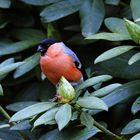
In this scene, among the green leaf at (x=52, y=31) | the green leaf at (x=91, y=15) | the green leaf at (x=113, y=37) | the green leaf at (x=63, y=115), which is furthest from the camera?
the green leaf at (x=52, y=31)

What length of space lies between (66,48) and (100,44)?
0.52 ft

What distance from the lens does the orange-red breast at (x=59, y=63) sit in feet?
7.30

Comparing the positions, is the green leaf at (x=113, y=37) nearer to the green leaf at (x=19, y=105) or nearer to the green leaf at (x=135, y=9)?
the green leaf at (x=135, y=9)

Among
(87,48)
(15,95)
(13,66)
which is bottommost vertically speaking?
(15,95)

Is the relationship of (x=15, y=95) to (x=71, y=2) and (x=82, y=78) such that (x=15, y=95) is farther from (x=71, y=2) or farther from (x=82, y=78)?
(x=71, y=2)

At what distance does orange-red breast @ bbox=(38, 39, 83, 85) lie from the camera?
2225mm

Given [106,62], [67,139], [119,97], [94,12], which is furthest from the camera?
[94,12]

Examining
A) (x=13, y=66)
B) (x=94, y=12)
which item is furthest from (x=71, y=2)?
(x=13, y=66)

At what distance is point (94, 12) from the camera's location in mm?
2193

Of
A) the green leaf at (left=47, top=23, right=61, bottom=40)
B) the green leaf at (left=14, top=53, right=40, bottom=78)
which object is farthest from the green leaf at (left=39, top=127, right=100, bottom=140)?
the green leaf at (left=47, top=23, right=61, bottom=40)

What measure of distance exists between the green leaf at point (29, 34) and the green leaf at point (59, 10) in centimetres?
15

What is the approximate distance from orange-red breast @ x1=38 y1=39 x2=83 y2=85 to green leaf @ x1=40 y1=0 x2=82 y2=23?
0.12 m

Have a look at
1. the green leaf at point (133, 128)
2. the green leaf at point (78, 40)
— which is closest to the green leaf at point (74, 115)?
the green leaf at point (133, 128)

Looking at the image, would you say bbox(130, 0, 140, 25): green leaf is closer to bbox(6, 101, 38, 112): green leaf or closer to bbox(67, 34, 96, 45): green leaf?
bbox(67, 34, 96, 45): green leaf
